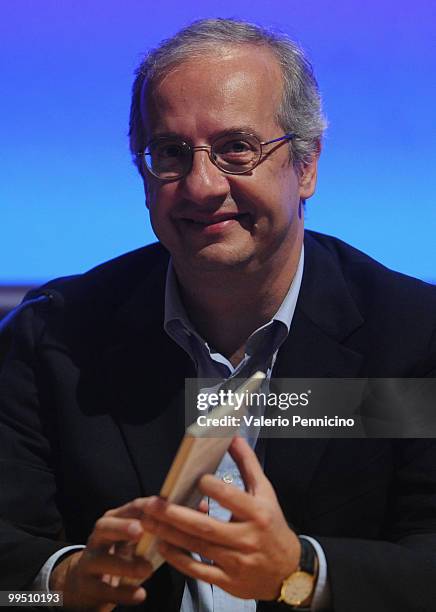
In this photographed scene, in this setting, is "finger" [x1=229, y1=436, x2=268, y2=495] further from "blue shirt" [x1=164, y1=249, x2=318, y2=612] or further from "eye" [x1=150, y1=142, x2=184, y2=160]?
"eye" [x1=150, y1=142, x2=184, y2=160]

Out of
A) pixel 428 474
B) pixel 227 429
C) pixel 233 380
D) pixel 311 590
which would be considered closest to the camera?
pixel 227 429

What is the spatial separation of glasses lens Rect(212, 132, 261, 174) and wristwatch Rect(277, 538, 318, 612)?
21.4 inches

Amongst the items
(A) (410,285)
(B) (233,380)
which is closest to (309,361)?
(B) (233,380)

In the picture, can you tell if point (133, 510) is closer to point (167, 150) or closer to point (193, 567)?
point (193, 567)

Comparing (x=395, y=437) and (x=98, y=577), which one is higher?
(x=395, y=437)

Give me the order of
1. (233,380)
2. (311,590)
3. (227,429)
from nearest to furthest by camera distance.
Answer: (227,429)
(311,590)
(233,380)

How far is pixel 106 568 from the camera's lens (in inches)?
38.6

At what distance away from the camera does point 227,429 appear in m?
0.82

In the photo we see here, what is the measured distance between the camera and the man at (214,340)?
47.6 inches

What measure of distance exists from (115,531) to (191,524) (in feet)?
0.41

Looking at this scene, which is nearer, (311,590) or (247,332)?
(311,590)

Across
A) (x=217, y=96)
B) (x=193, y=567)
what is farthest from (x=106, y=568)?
(x=217, y=96)

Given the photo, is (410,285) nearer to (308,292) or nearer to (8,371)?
(308,292)

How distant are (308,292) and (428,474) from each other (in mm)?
342
